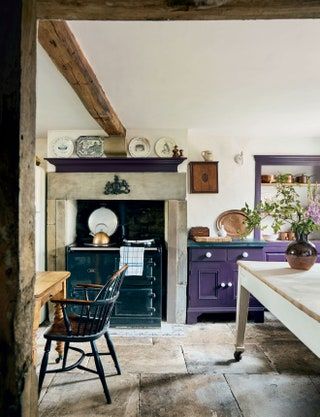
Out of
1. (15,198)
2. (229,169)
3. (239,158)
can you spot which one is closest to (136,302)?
(229,169)

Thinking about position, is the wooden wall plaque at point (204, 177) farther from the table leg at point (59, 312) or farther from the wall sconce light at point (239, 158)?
the table leg at point (59, 312)

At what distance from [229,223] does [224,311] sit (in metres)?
1.16

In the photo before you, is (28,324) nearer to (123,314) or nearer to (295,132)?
(123,314)

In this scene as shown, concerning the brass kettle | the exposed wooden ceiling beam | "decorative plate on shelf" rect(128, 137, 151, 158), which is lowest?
the brass kettle

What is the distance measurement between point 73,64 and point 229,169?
9.39 feet

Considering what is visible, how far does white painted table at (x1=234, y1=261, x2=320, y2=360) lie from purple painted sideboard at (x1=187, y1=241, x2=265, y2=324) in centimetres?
93

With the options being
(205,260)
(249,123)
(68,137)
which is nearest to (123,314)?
(205,260)

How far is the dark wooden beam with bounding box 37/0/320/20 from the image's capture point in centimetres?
113

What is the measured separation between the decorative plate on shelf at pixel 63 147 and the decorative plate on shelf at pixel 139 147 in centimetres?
71

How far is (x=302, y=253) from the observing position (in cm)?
250

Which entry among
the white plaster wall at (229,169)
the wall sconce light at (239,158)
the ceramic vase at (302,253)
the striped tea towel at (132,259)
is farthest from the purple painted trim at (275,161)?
the ceramic vase at (302,253)

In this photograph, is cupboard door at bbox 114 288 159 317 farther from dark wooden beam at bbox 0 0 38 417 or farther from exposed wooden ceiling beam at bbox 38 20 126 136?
dark wooden beam at bbox 0 0 38 417

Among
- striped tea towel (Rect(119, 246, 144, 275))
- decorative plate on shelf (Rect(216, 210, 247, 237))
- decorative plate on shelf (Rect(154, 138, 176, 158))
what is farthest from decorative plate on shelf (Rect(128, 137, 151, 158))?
decorative plate on shelf (Rect(216, 210, 247, 237))

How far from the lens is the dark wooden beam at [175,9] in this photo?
1130 millimetres
